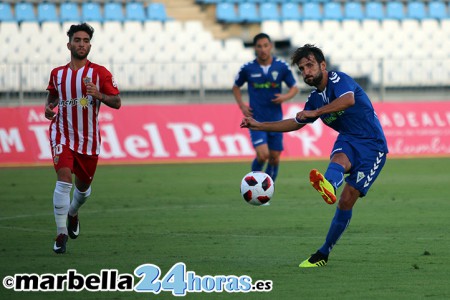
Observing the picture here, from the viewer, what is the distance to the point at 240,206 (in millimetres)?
15820

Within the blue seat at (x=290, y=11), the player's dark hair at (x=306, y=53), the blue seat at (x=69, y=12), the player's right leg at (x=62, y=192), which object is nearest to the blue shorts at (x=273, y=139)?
the player's right leg at (x=62, y=192)

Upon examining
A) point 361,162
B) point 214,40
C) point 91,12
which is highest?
point 361,162

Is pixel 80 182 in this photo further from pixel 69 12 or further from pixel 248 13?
pixel 248 13

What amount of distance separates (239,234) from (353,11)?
22.1 metres

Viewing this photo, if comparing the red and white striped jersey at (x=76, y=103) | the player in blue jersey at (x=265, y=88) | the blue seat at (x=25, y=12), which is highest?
Answer: the red and white striped jersey at (x=76, y=103)

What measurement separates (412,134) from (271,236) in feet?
44.6

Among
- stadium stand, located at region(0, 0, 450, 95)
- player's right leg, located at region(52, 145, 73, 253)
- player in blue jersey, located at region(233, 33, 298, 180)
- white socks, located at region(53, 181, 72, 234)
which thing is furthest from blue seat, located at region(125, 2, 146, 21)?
white socks, located at region(53, 181, 72, 234)

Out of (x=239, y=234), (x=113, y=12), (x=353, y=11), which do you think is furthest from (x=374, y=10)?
(x=239, y=234)

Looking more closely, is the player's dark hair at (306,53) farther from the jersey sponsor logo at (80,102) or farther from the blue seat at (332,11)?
the blue seat at (332,11)

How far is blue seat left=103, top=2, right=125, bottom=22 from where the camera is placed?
99.5ft

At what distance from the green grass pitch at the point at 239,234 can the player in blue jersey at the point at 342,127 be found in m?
0.52

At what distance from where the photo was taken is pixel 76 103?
11.2 metres

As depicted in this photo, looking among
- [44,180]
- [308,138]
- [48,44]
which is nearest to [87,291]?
[44,180]

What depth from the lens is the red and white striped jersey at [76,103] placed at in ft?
36.7
